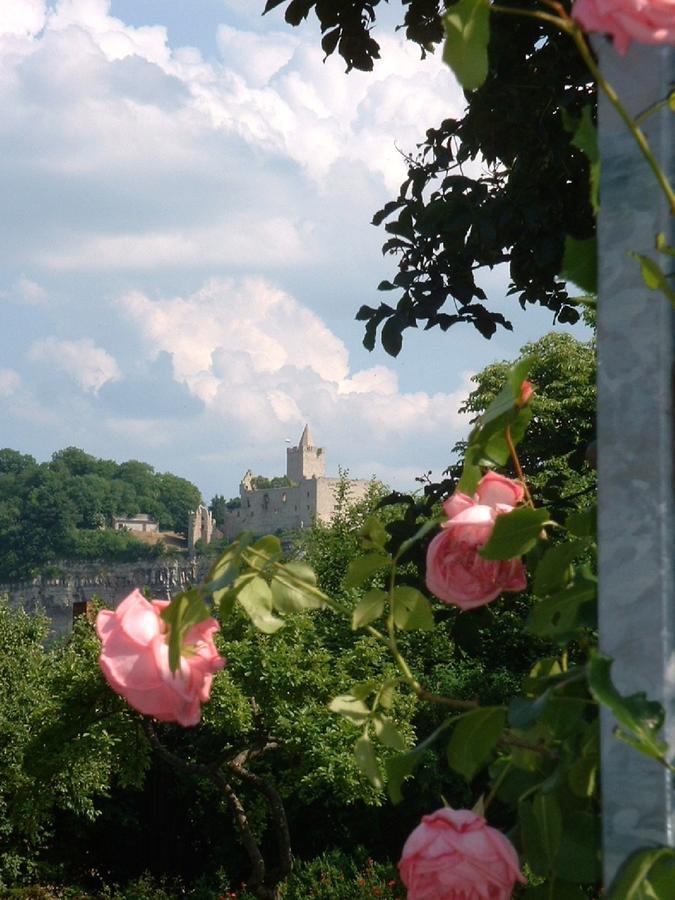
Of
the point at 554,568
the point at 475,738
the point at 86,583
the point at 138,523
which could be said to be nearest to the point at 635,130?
the point at 554,568

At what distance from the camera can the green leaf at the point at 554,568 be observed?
4.37 ft

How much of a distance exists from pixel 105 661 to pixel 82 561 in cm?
8422

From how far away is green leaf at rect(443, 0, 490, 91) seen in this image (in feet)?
3.58

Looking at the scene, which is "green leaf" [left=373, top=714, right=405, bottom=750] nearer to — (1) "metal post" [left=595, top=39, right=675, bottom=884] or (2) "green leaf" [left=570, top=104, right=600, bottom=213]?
(1) "metal post" [left=595, top=39, right=675, bottom=884]

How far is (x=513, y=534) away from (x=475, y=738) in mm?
202

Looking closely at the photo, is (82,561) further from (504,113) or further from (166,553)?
(504,113)

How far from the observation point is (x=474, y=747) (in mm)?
1258

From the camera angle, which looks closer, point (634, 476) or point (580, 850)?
point (634, 476)

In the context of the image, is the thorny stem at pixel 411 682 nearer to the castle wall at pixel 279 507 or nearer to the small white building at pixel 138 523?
the castle wall at pixel 279 507

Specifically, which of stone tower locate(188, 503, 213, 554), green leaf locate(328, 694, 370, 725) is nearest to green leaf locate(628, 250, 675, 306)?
green leaf locate(328, 694, 370, 725)

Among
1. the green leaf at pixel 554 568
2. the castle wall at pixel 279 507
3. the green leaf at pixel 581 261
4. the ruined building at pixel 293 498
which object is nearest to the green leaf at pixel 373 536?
the green leaf at pixel 554 568

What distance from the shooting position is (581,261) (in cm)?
112

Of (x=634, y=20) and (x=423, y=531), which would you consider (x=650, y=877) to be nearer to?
(x=423, y=531)

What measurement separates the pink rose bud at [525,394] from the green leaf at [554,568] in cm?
15
